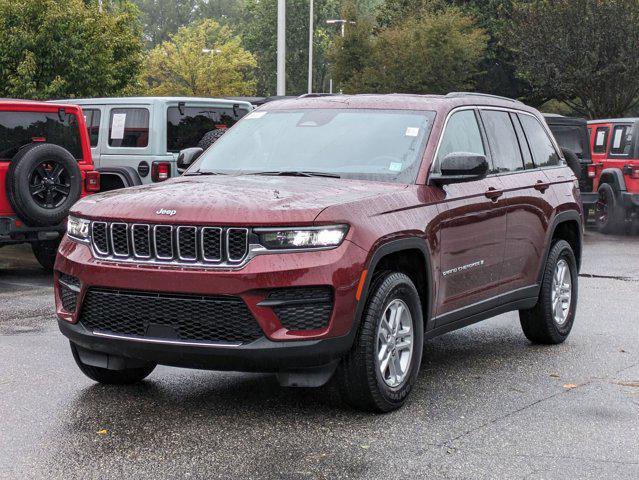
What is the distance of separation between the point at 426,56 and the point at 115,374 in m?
29.7

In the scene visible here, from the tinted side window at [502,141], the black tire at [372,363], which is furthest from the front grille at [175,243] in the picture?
the tinted side window at [502,141]

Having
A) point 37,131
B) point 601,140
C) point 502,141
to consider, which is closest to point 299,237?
point 502,141

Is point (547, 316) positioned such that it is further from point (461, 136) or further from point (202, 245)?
point (202, 245)

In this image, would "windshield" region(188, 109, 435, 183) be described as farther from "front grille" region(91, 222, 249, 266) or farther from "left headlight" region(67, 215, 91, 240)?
"front grille" region(91, 222, 249, 266)

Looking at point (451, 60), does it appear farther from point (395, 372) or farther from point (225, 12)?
point (225, 12)

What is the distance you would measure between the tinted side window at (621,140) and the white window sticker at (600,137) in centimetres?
36

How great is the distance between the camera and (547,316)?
7941 millimetres

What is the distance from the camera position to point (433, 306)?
638 cm

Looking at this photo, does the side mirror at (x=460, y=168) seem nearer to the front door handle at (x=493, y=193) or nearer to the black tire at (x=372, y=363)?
the front door handle at (x=493, y=193)

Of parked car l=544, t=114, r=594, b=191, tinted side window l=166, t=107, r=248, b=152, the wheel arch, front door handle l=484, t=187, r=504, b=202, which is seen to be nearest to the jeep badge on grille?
the wheel arch

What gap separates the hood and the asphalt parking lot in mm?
1103

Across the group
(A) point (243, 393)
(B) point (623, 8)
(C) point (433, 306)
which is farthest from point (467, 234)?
(B) point (623, 8)

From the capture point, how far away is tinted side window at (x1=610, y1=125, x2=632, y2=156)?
18761mm

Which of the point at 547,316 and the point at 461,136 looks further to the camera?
the point at 547,316
